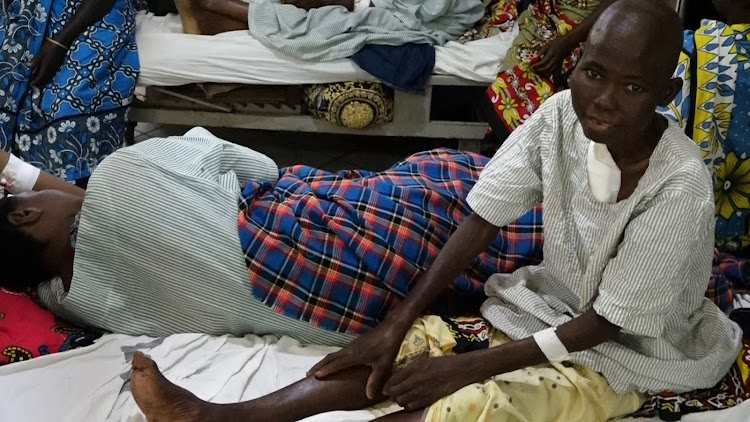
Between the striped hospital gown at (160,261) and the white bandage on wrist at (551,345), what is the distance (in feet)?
1.43

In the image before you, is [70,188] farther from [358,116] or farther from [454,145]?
[454,145]

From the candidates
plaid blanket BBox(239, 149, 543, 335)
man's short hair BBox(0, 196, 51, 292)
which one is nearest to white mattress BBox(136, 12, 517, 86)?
plaid blanket BBox(239, 149, 543, 335)

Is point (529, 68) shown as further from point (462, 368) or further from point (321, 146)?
point (462, 368)

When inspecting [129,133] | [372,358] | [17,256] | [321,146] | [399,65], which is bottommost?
[321,146]

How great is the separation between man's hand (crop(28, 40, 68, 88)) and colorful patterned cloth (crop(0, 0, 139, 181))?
0.02m

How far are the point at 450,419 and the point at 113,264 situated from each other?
30.3 inches

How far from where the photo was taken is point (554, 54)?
8.48ft

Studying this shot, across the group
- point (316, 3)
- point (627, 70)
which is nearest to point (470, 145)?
point (316, 3)

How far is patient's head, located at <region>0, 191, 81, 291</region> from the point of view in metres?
1.60

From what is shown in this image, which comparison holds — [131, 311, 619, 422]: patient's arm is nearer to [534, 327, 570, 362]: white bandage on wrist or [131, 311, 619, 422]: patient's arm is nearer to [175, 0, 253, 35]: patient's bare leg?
[534, 327, 570, 362]: white bandage on wrist

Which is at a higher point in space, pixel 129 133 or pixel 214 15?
pixel 214 15

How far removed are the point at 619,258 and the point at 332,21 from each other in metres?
1.82

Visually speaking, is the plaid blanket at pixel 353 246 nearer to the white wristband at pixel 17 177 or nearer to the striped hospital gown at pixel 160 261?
the striped hospital gown at pixel 160 261

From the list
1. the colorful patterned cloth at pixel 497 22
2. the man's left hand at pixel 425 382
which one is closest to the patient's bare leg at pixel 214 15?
the colorful patterned cloth at pixel 497 22
